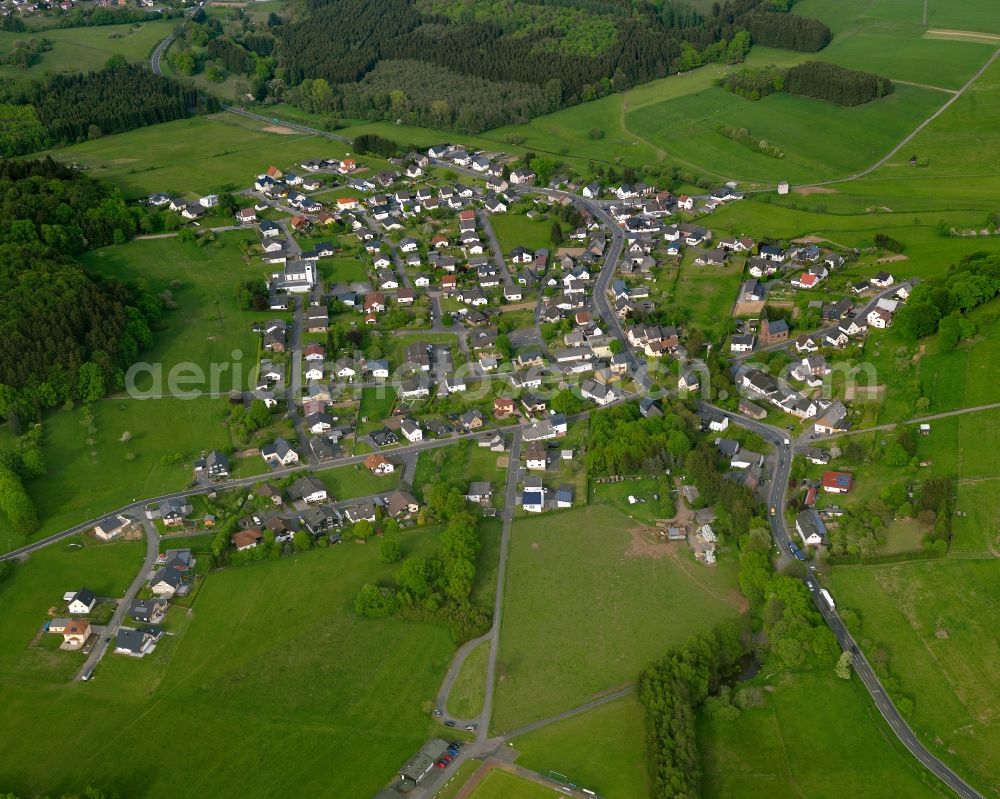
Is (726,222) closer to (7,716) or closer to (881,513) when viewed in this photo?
(881,513)

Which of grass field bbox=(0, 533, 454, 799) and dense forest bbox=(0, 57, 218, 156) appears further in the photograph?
dense forest bbox=(0, 57, 218, 156)

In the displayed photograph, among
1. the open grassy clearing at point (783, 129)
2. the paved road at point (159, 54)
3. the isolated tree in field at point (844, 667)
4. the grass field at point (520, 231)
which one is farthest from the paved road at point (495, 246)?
the paved road at point (159, 54)

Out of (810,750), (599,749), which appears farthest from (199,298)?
(810,750)

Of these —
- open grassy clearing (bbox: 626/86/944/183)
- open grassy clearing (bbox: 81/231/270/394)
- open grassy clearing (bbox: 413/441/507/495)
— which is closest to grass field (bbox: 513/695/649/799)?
open grassy clearing (bbox: 413/441/507/495)

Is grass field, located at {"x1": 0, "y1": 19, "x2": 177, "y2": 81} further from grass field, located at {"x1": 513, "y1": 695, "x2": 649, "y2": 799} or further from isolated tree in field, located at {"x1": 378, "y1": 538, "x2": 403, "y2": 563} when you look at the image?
grass field, located at {"x1": 513, "y1": 695, "x2": 649, "y2": 799}

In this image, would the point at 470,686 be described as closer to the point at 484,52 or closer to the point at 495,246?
the point at 495,246

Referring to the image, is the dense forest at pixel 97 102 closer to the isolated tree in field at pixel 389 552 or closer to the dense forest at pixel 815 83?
the dense forest at pixel 815 83
